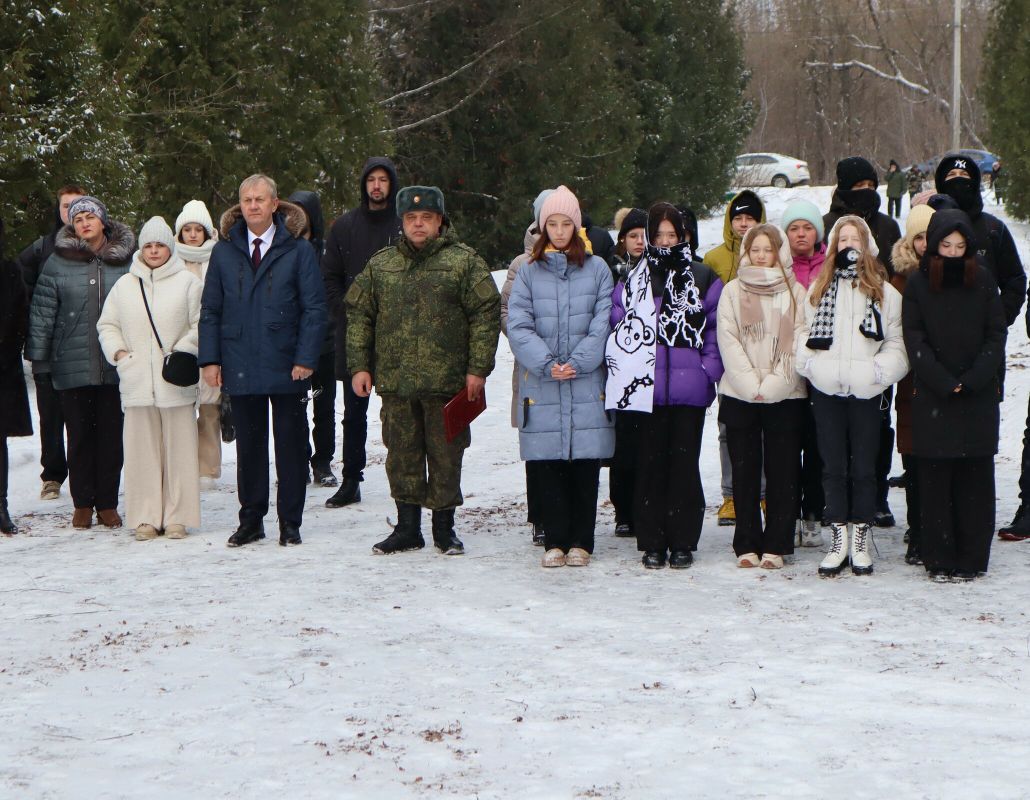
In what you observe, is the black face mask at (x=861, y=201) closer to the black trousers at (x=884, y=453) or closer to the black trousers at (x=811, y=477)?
the black trousers at (x=884, y=453)

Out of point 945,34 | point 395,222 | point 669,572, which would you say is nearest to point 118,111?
point 395,222

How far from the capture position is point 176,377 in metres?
8.13

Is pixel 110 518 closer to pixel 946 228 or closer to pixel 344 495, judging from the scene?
pixel 344 495

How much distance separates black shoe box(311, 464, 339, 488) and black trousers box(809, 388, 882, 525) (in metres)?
4.06

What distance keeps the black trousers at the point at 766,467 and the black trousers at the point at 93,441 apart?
12.1ft

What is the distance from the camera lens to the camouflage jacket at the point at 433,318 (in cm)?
757

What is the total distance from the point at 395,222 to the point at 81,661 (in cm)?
407

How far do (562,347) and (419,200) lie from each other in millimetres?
1109

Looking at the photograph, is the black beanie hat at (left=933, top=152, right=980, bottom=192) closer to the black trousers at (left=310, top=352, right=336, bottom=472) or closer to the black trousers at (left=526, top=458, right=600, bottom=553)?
the black trousers at (left=526, top=458, right=600, bottom=553)

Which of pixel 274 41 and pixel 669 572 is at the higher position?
pixel 274 41

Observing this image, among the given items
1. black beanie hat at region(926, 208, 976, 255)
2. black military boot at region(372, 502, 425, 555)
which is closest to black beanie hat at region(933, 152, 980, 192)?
black beanie hat at region(926, 208, 976, 255)

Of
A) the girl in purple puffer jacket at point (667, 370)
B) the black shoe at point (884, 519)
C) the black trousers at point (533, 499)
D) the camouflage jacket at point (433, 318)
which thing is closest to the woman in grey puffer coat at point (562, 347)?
the girl in purple puffer jacket at point (667, 370)

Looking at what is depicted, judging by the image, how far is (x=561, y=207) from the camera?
24.0 feet

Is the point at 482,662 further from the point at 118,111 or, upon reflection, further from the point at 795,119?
A: the point at 795,119
